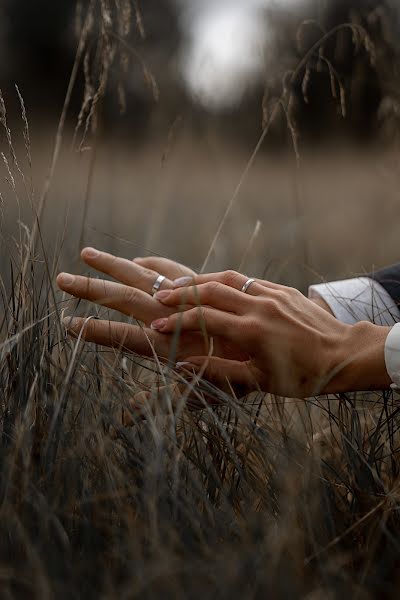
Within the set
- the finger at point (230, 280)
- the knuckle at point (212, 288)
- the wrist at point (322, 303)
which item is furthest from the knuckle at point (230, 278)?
the wrist at point (322, 303)

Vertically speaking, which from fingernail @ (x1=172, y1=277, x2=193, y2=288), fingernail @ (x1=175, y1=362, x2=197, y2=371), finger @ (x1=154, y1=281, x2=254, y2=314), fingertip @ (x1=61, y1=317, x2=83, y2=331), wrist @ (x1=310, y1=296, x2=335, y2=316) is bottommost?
fingernail @ (x1=175, y1=362, x2=197, y2=371)

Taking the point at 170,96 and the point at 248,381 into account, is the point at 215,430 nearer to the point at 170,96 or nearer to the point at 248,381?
the point at 248,381

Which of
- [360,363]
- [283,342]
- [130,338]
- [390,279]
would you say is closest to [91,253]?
[130,338]

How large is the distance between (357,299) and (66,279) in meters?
0.74

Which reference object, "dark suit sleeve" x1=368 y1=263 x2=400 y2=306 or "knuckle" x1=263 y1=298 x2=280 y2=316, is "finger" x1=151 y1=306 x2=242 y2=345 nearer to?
"knuckle" x1=263 y1=298 x2=280 y2=316

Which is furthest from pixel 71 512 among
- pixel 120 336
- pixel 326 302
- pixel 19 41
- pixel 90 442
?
pixel 19 41

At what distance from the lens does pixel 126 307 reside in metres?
1.53

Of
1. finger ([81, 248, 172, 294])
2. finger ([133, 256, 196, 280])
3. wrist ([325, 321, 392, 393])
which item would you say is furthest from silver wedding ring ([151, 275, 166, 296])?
wrist ([325, 321, 392, 393])

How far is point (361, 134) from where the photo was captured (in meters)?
5.94

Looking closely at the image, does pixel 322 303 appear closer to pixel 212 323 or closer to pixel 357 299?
pixel 357 299

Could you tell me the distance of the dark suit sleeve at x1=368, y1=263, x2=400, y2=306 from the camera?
1775 mm

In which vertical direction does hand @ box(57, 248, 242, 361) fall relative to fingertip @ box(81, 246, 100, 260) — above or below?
below

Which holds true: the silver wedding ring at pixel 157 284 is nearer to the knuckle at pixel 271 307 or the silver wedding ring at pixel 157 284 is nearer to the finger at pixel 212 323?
the finger at pixel 212 323

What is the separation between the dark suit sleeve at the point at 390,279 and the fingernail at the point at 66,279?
75 centimetres
